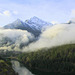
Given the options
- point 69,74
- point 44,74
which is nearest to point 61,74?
point 69,74

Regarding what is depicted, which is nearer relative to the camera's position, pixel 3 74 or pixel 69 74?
pixel 3 74

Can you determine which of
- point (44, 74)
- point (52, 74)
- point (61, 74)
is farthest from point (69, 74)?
point (44, 74)

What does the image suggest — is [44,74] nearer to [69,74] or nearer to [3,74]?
[69,74]

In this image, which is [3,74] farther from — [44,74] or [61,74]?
[61,74]

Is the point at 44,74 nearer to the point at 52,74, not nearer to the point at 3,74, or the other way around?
the point at 52,74

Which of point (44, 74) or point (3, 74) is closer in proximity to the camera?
point (3, 74)

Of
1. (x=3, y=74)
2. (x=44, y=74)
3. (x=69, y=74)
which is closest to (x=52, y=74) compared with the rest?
(x=44, y=74)

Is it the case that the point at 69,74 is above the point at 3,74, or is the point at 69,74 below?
below

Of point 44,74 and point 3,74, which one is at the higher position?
point 3,74
